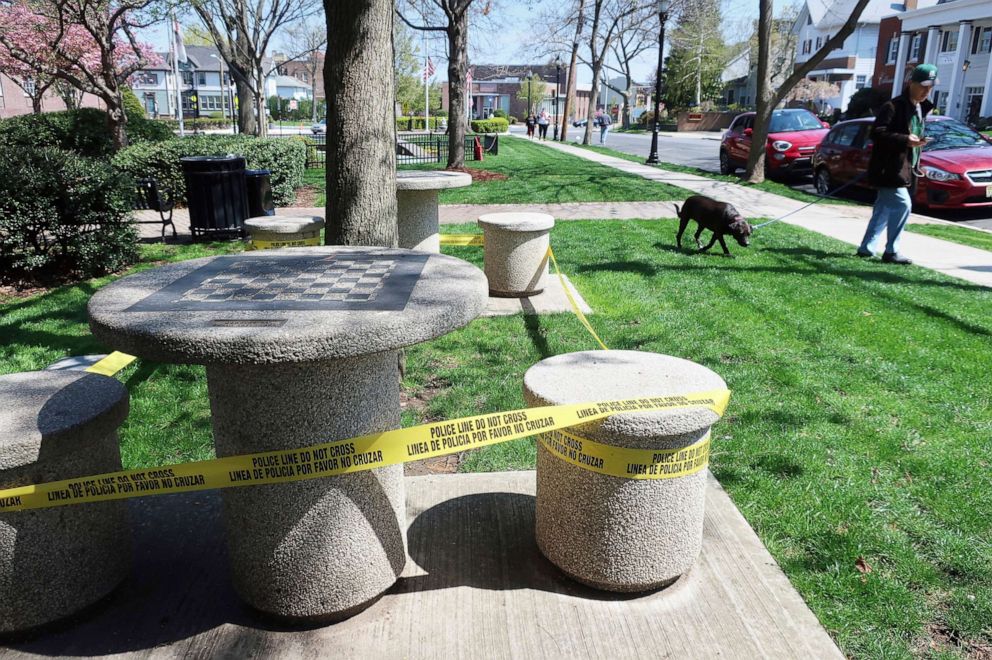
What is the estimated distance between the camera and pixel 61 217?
8.07 metres

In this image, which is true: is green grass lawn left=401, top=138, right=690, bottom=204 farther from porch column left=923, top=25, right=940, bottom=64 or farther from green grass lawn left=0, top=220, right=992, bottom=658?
porch column left=923, top=25, right=940, bottom=64

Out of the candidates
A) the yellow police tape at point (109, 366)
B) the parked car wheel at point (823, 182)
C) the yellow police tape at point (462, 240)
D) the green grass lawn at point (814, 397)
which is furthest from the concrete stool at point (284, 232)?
the parked car wheel at point (823, 182)

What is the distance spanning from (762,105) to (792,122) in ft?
7.50

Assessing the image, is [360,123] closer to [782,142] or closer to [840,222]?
[840,222]

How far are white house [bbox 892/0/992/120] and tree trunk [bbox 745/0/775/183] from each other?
1405 inches

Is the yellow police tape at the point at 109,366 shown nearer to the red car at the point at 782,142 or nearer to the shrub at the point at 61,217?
the shrub at the point at 61,217

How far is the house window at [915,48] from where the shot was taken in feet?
167

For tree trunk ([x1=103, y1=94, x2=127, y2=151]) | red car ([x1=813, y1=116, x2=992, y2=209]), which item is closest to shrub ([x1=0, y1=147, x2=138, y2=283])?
tree trunk ([x1=103, y1=94, x2=127, y2=151])

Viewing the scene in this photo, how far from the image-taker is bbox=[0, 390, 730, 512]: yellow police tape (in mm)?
2611

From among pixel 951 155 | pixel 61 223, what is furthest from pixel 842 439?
pixel 951 155

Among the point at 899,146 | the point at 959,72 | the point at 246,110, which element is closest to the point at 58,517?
the point at 899,146

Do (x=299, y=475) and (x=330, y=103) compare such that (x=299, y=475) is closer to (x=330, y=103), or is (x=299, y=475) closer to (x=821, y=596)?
(x=821, y=596)

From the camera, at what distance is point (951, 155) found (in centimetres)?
1323

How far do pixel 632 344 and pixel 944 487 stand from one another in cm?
263
